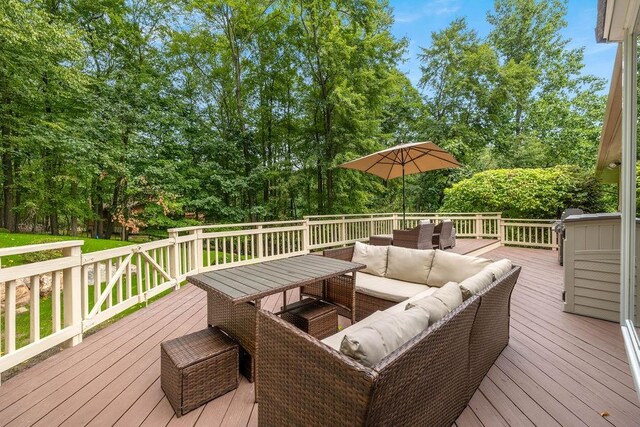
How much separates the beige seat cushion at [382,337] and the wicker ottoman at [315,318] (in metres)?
1.25

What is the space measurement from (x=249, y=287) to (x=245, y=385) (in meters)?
0.72

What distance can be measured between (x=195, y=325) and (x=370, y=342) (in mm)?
2543

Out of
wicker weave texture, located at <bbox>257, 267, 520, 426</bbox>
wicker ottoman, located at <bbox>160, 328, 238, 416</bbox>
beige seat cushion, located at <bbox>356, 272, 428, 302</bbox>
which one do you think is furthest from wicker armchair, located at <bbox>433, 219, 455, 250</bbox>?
wicker ottoman, located at <bbox>160, 328, 238, 416</bbox>

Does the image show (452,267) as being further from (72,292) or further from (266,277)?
(72,292)

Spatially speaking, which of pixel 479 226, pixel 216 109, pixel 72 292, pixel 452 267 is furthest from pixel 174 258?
pixel 216 109

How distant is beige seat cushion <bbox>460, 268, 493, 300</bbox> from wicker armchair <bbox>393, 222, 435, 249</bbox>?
9.76 ft

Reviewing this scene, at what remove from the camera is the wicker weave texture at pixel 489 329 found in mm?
1891

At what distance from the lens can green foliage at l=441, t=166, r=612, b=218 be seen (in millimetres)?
8156

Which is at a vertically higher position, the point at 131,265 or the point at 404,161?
the point at 404,161

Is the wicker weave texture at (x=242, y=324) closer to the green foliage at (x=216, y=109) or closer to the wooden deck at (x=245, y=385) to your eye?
the wooden deck at (x=245, y=385)

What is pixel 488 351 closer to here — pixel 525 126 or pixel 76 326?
pixel 76 326

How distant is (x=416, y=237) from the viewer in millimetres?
5270

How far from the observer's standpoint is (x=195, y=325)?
306 cm

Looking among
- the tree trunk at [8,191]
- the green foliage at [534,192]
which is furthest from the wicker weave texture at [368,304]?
the tree trunk at [8,191]
